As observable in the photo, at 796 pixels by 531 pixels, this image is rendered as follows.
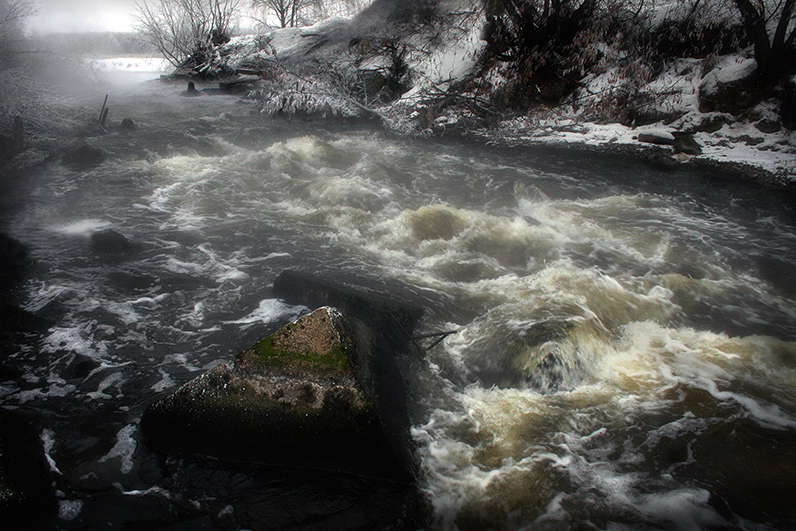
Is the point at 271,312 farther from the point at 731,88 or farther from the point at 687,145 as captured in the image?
the point at 731,88

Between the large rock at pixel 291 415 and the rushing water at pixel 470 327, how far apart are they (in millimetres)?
182

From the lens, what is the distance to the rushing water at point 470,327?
317 centimetres

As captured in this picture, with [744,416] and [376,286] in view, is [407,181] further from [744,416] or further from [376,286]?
[744,416]

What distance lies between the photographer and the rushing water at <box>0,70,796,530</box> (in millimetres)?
3172

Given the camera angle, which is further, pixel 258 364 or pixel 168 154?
pixel 168 154

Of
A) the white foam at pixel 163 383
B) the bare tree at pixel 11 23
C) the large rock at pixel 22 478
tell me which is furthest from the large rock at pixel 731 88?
the bare tree at pixel 11 23

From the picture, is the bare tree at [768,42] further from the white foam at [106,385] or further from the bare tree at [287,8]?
the bare tree at [287,8]

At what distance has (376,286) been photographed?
6.13 metres

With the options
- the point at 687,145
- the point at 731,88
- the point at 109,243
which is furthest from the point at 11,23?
the point at 731,88

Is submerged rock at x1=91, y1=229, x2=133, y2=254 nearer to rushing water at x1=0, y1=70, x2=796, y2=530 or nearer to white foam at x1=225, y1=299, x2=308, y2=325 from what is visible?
rushing water at x1=0, y1=70, x2=796, y2=530

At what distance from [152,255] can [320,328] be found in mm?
4703

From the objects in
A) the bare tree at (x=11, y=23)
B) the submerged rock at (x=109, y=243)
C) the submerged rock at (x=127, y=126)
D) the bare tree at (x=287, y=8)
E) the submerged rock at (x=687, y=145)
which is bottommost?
the submerged rock at (x=109, y=243)

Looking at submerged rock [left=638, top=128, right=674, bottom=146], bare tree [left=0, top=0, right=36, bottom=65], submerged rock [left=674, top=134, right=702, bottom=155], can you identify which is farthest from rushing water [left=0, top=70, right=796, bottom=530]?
bare tree [left=0, top=0, right=36, bottom=65]

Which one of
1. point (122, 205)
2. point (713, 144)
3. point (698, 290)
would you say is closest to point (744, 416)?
point (698, 290)
